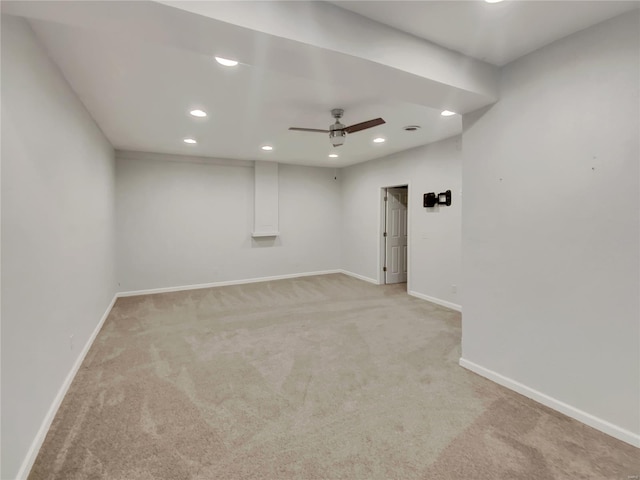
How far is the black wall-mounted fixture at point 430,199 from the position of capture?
4949mm

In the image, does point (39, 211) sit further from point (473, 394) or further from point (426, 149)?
point (426, 149)

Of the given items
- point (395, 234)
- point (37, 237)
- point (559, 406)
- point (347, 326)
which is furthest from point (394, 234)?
point (37, 237)

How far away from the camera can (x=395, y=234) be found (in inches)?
253

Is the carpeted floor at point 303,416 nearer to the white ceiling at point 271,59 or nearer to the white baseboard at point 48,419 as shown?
the white baseboard at point 48,419

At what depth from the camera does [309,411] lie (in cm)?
223

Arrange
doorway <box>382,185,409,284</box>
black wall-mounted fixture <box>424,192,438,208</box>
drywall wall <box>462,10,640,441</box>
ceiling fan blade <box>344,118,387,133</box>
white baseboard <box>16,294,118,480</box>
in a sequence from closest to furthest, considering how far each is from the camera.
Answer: white baseboard <box>16,294,118,480</box> → drywall wall <box>462,10,640,441</box> → ceiling fan blade <box>344,118,387,133</box> → black wall-mounted fixture <box>424,192,438,208</box> → doorway <box>382,185,409,284</box>

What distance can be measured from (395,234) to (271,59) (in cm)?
502

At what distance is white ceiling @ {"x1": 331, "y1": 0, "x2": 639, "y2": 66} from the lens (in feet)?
5.78

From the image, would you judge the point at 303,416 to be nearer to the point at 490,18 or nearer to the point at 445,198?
the point at 490,18

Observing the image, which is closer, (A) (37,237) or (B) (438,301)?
(A) (37,237)

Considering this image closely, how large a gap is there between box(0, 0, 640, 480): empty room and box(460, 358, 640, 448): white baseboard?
14mm

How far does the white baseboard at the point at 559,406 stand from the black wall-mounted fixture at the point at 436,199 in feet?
8.68

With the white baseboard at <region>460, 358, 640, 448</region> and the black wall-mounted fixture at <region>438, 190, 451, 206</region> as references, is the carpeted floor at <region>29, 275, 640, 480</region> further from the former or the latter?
the black wall-mounted fixture at <region>438, 190, 451, 206</region>

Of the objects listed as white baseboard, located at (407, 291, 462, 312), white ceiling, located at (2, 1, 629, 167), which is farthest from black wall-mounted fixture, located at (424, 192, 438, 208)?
white baseboard, located at (407, 291, 462, 312)
